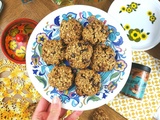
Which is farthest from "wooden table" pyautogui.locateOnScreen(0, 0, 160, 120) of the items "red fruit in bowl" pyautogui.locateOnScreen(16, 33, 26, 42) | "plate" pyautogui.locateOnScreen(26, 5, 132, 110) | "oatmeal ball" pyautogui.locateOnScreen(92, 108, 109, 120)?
"plate" pyautogui.locateOnScreen(26, 5, 132, 110)

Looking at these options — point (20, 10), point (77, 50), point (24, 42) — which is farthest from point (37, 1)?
point (77, 50)

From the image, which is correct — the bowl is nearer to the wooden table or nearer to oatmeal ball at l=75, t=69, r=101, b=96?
the wooden table

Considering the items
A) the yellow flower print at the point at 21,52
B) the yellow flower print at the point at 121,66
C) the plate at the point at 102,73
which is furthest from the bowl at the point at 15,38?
the yellow flower print at the point at 121,66

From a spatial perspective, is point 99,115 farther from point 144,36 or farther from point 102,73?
point 144,36

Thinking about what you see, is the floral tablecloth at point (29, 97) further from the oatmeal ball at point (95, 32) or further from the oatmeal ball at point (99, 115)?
the oatmeal ball at point (95, 32)

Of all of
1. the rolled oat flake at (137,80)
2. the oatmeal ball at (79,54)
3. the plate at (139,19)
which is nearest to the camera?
the oatmeal ball at (79,54)

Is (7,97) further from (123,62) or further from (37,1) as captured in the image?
(123,62)
